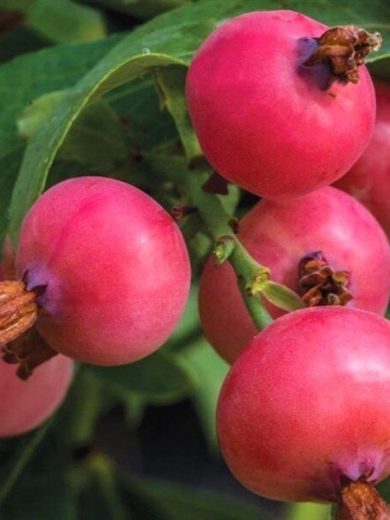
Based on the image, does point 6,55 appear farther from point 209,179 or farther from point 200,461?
point 200,461

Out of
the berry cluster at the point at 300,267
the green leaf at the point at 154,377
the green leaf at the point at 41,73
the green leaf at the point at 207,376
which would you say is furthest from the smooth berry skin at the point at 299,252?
the green leaf at the point at 207,376

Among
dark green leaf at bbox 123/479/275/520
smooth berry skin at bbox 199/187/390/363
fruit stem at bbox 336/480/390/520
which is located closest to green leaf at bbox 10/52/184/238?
smooth berry skin at bbox 199/187/390/363

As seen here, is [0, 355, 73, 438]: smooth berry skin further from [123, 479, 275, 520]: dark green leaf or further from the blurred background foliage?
[123, 479, 275, 520]: dark green leaf

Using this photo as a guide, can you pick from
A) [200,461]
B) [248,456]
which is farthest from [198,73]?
[200,461]

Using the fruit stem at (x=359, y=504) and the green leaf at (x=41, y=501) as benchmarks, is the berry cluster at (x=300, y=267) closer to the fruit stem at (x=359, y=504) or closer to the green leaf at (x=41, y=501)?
the fruit stem at (x=359, y=504)

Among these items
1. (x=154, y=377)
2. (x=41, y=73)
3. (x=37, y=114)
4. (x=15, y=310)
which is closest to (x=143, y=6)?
(x=41, y=73)
